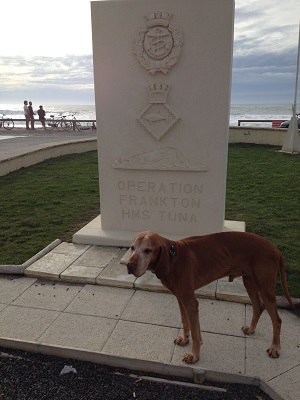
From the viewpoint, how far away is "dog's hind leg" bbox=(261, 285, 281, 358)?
3.17 m

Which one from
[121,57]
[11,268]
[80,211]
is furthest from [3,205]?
[121,57]

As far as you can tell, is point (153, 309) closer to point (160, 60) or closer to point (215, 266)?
point (215, 266)

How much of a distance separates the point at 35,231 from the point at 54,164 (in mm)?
7176

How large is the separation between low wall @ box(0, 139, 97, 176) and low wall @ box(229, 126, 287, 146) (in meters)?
7.27

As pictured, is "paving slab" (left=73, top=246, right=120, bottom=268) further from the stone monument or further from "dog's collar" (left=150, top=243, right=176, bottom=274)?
"dog's collar" (left=150, top=243, right=176, bottom=274)

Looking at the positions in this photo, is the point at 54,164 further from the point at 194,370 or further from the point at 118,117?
the point at 194,370

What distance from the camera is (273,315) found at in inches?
127

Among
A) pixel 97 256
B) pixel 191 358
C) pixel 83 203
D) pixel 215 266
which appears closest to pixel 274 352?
pixel 191 358

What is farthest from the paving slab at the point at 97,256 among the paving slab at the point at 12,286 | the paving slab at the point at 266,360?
the paving slab at the point at 266,360

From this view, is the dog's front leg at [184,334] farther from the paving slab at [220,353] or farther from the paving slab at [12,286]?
the paving slab at [12,286]

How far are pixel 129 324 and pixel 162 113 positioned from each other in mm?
3189

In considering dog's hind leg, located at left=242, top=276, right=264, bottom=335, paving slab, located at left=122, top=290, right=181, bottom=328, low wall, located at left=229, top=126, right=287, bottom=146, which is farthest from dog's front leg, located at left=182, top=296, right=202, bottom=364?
low wall, located at left=229, top=126, right=287, bottom=146

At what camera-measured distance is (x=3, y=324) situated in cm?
394

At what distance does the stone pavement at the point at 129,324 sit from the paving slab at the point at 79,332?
0.01 meters
